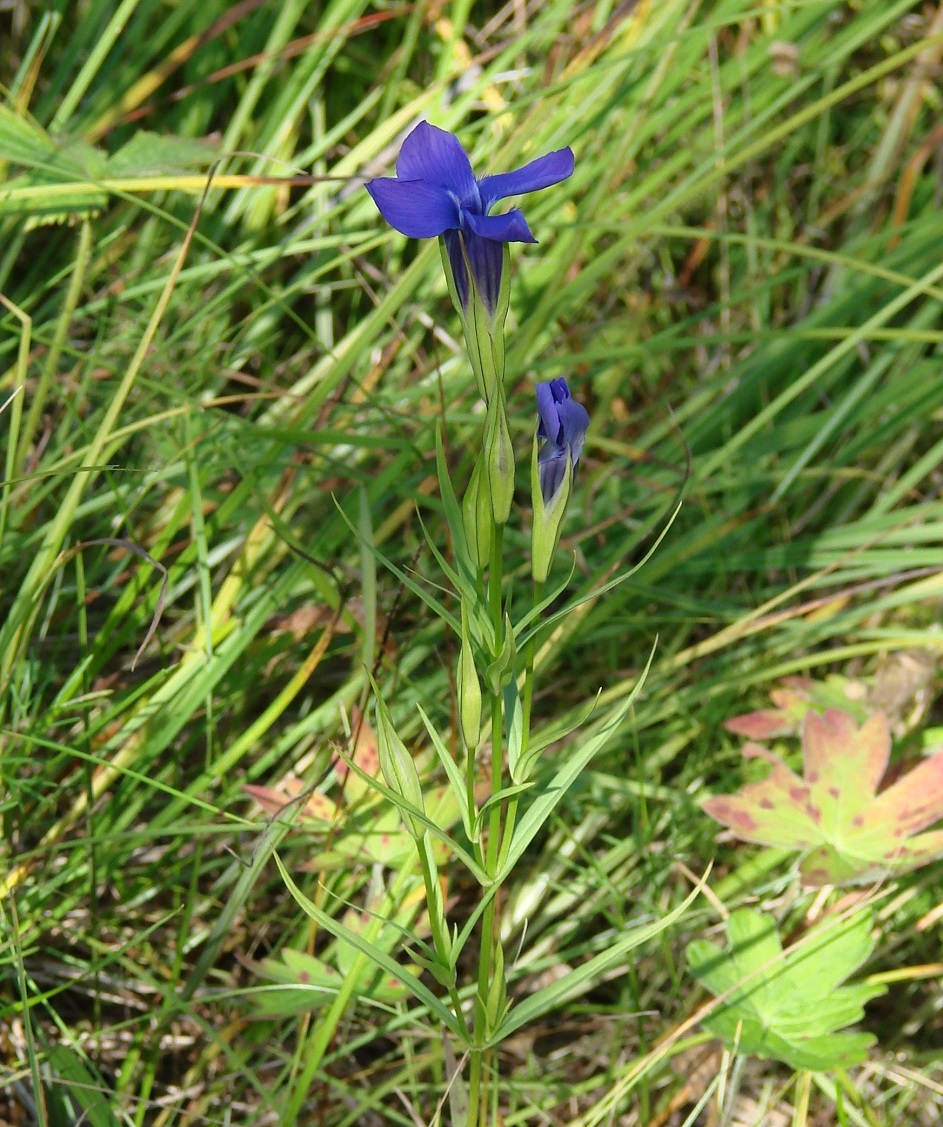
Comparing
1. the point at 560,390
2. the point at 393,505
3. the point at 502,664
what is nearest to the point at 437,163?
the point at 560,390

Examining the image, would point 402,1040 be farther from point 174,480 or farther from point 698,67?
point 698,67

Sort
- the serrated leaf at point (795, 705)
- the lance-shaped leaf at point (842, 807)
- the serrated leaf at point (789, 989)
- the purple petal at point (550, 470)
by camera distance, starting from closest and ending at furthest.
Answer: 1. the purple petal at point (550, 470)
2. the serrated leaf at point (789, 989)
3. the lance-shaped leaf at point (842, 807)
4. the serrated leaf at point (795, 705)

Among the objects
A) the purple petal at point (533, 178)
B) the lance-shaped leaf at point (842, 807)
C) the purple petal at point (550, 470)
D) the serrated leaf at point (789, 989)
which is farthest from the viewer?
the lance-shaped leaf at point (842, 807)

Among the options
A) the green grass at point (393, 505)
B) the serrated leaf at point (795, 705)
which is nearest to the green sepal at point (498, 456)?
the green grass at point (393, 505)

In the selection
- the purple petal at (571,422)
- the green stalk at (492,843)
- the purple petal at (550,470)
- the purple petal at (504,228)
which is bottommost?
the green stalk at (492,843)

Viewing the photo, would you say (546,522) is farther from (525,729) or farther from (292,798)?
(292,798)

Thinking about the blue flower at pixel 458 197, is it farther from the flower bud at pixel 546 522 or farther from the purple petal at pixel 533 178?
the flower bud at pixel 546 522

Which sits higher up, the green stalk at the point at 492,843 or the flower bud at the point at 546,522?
the flower bud at the point at 546,522
